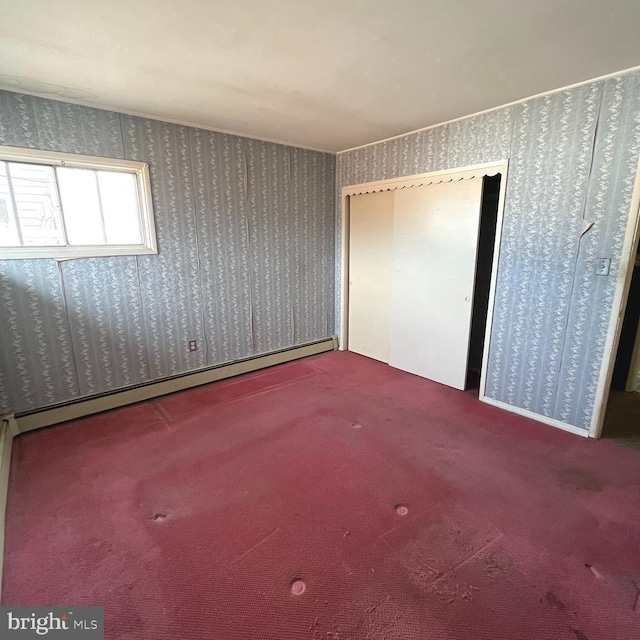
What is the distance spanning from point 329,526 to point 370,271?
2.85 m

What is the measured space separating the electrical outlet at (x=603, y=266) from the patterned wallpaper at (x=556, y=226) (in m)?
0.03

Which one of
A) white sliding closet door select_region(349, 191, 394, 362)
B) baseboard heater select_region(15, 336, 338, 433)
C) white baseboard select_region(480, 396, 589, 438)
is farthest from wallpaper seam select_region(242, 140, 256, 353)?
white baseboard select_region(480, 396, 589, 438)

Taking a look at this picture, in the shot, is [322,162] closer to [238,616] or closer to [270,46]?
[270,46]

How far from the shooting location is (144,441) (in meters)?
2.57

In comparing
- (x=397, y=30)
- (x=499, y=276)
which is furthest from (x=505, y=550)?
(x=397, y=30)

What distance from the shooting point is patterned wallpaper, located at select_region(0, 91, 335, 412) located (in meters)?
2.59

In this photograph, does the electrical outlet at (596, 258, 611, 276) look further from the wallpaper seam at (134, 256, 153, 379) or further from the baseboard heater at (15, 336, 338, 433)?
the wallpaper seam at (134, 256, 153, 379)

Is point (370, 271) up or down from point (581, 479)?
up

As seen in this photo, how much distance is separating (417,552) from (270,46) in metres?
2.60

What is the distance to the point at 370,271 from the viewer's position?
4.09 metres

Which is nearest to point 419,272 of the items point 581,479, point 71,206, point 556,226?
point 556,226

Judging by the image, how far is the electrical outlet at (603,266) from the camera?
2334 millimetres

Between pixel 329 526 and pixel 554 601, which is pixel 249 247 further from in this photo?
pixel 554 601

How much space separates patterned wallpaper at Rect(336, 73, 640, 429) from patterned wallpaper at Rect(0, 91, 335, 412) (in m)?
1.67
